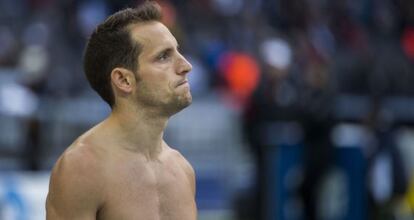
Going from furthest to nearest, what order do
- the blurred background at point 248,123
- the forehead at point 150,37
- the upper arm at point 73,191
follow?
the blurred background at point 248,123 < the forehead at point 150,37 < the upper arm at point 73,191

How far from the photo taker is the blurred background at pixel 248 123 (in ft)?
47.5

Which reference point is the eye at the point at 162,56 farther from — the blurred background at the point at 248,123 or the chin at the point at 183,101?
the blurred background at the point at 248,123

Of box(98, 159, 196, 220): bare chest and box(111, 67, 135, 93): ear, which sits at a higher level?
box(111, 67, 135, 93): ear

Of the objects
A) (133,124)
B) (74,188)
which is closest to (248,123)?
(133,124)

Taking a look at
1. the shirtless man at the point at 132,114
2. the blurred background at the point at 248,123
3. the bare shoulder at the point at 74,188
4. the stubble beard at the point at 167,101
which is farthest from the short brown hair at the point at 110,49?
the blurred background at the point at 248,123

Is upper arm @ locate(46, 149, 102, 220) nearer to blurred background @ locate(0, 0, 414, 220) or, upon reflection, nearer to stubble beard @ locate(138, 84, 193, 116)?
stubble beard @ locate(138, 84, 193, 116)

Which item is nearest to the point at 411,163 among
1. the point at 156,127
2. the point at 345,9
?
the point at 345,9

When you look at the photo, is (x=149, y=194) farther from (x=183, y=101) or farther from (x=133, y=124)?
(x=183, y=101)

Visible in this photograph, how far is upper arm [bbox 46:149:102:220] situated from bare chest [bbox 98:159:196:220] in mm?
79

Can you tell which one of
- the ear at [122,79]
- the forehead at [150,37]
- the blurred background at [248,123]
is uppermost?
the forehead at [150,37]

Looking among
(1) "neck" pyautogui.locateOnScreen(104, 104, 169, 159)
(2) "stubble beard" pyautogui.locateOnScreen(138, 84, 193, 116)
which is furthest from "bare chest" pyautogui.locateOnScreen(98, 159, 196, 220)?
(2) "stubble beard" pyautogui.locateOnScreen(138, 84, 193, 116)

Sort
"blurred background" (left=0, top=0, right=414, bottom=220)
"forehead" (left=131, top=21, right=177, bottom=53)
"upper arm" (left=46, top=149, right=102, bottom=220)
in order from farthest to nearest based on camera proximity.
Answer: "blurred background" (left=0, top=0, right=414, bottom=220)
"forehead" (left=131, top=21, right=177, bottom=53)
"upper arm" (left=46, top=149, right=102, bottom=220)

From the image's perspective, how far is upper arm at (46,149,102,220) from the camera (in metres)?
5.22

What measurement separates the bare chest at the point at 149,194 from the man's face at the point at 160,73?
0.91ft
